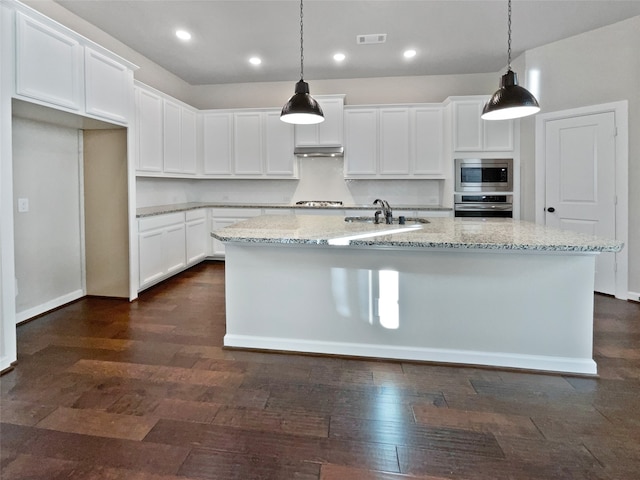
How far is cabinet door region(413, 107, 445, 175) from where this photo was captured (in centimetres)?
527

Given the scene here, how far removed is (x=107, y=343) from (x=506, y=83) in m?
3.38

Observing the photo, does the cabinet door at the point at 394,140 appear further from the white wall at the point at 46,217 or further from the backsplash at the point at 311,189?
the white wall at the point at 46,217

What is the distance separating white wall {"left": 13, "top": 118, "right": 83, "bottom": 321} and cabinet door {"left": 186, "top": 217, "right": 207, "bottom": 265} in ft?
4.65

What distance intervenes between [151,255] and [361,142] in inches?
127

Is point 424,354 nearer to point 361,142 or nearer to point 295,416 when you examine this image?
point 295,416

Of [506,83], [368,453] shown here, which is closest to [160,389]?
[368,453]

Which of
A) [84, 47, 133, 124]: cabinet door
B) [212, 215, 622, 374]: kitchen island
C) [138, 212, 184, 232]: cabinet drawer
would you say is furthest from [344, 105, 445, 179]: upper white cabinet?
[84, 47, 133, 124]: cabinet door

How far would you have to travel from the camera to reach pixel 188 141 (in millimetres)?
5441

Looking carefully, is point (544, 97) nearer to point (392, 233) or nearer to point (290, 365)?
point (392, 233)

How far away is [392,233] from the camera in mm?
2432

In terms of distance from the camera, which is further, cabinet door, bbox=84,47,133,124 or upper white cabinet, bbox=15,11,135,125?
cabinet door, bbox=84,47,133,124

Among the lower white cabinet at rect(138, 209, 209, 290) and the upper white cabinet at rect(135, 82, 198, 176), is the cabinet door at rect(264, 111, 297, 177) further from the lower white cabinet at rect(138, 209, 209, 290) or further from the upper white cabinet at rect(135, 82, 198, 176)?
the lower white cabinet at rect(138, 209, 209, 290)

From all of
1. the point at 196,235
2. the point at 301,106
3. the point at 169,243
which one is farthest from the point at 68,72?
the point at 196,235

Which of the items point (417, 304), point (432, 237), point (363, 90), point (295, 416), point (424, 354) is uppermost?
point (363, 90)
